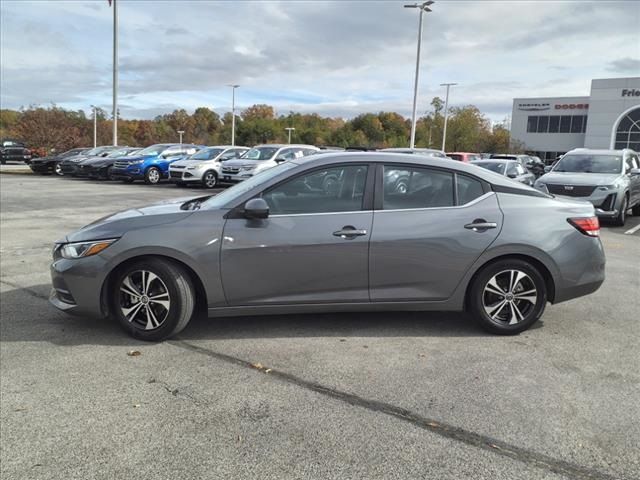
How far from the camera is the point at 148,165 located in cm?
2281

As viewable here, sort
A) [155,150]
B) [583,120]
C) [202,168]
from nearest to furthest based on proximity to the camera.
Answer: [202,168] < [155,150] < [583,120]

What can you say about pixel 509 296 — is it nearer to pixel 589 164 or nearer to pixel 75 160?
pixel 589 164

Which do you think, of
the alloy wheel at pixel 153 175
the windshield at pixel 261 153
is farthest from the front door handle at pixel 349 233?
the alloy wheel at pixel 153 175

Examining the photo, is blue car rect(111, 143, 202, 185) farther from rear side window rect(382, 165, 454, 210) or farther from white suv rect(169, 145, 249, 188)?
rear side window rect(382, 165, 454, 210)

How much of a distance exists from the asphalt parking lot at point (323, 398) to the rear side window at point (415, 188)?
116cm

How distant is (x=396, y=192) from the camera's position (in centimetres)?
454

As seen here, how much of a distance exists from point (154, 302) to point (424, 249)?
89.4 inches

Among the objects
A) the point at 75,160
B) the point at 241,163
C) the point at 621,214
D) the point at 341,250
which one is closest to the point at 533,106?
the point at 241,163

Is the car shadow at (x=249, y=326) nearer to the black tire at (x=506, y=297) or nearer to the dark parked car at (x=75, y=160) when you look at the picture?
the black tire at (x=506, y=297)

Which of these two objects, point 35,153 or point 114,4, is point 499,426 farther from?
point 35,153

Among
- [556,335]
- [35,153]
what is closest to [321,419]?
[556,335]

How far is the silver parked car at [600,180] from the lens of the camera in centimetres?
1191

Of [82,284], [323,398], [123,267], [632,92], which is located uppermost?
[632,92]

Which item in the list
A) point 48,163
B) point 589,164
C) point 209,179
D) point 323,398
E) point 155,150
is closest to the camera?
point 323,398
